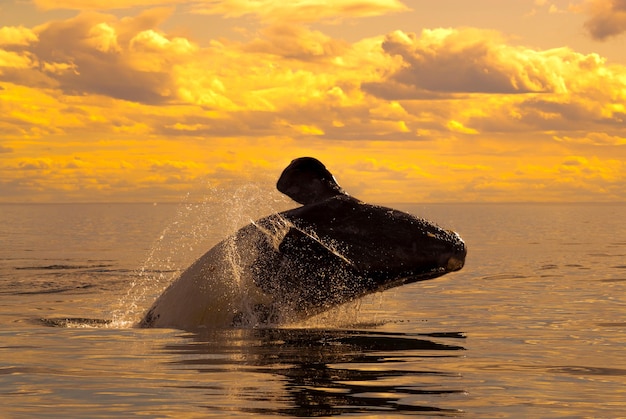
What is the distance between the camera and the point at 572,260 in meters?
34.9

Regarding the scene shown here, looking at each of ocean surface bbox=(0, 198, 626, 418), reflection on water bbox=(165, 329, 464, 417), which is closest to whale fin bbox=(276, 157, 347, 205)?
ocean surface bbox=(0, 198, 626, 418)

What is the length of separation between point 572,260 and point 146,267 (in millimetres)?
13787

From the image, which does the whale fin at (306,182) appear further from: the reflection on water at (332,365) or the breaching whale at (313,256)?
the reflection on water at (332,365)

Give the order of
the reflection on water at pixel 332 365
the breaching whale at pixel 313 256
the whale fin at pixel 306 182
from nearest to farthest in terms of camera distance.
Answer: the reflection on water at pixel 332 365 < the breaching whale at pixel 313 256 < the whale fin at pixel 306 182

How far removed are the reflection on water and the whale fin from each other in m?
1.77

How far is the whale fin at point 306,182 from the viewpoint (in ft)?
42.1

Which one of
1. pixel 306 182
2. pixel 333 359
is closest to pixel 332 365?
pixel 333 359

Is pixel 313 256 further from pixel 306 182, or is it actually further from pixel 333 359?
pixel 333 359

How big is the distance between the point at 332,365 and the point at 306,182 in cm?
255

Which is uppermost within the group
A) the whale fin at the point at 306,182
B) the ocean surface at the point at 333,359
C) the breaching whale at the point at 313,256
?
the whale fin at the point at 306,182

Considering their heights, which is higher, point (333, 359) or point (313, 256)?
point (313, 256)

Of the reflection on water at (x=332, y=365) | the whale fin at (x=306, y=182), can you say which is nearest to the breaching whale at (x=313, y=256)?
the whale fin at (x=306, y=182)

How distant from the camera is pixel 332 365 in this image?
36.9ft

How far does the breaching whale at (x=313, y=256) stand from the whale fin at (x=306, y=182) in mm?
12
